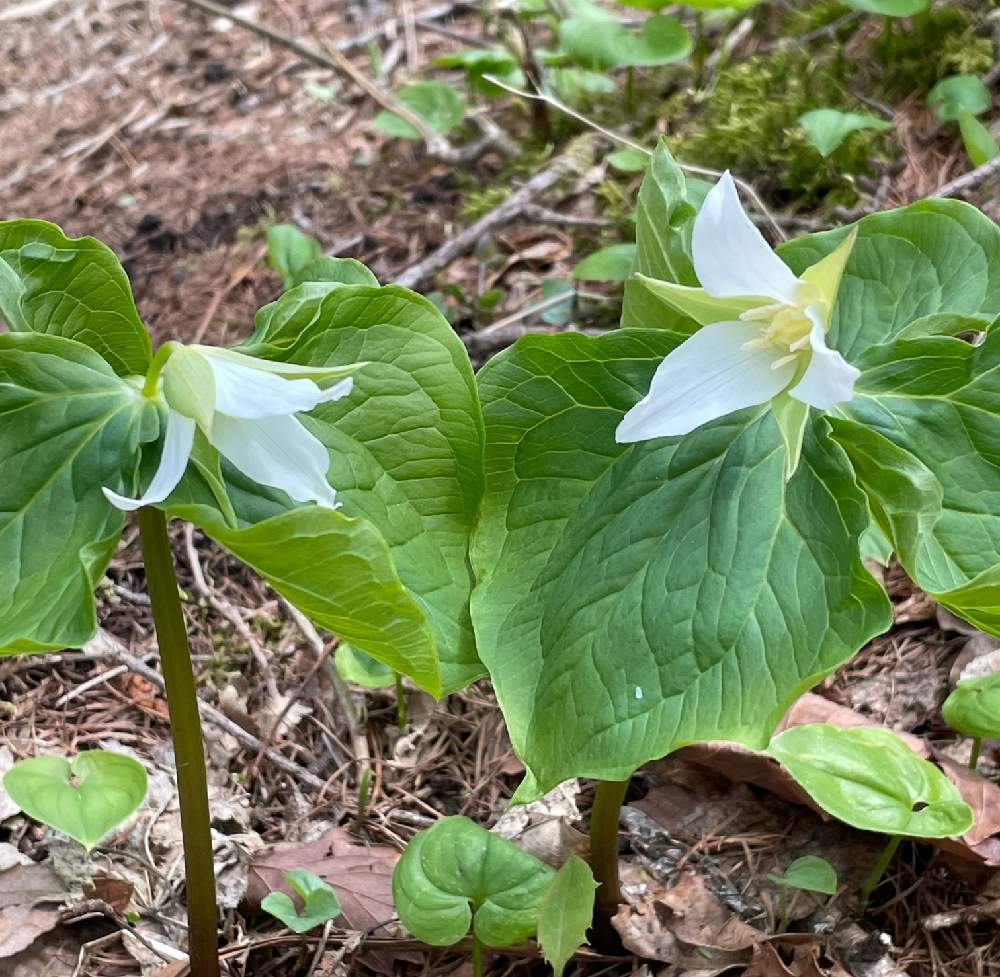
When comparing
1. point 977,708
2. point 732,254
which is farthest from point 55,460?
point 977,708

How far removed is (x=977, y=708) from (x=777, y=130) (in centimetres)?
176

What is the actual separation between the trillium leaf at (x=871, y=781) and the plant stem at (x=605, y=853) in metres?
0.21

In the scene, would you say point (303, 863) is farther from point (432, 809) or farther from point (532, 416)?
point (532, 416)

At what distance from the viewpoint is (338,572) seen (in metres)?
1.06

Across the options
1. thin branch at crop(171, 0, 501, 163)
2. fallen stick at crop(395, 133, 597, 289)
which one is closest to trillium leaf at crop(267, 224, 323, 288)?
fallen stick at crop(395, 133, 597, 289)

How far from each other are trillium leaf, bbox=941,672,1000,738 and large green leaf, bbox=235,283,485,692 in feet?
2.28

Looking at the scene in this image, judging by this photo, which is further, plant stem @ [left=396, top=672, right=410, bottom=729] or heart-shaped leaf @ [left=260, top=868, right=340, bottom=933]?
plant stem @ [left=396, top=672, right=410, bottom=729]

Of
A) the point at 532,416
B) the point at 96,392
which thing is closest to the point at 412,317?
the point at 532,416

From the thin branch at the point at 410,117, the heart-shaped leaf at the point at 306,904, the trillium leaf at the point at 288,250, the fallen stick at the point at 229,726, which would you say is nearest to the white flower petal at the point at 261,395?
the heart-shaped leaf at the point at 306,904

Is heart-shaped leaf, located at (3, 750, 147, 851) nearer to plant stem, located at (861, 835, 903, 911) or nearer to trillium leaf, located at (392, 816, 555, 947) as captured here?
trillium leaf, located at (392, 816, 555, 947)

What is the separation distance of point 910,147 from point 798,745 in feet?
6.06

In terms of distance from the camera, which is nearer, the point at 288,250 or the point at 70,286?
the point at 70,286

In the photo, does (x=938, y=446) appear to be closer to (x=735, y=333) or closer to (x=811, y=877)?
(x=735, y=333)

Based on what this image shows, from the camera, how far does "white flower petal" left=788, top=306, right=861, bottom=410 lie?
3.35ft
